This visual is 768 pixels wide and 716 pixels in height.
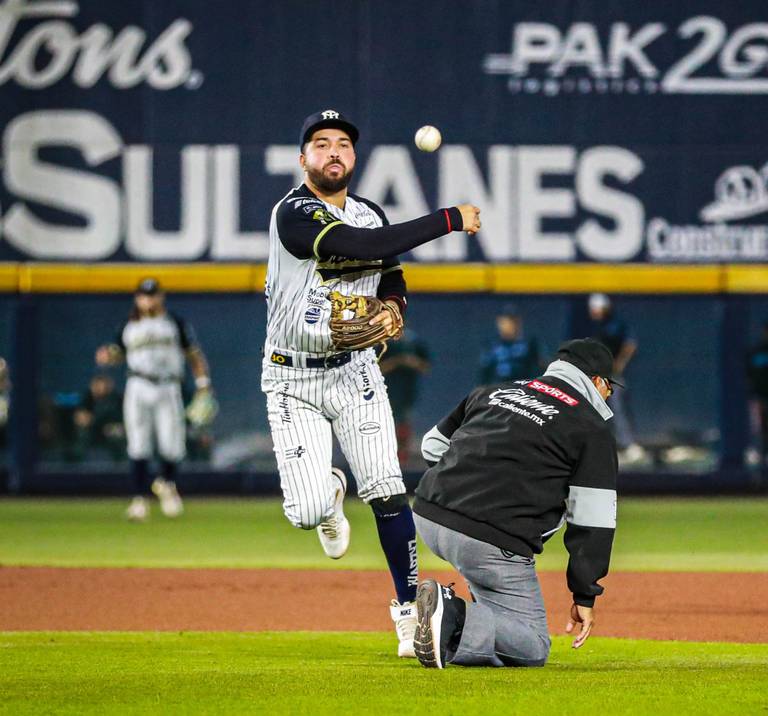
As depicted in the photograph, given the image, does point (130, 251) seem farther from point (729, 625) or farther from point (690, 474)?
point (729, 625)

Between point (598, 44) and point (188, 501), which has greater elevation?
point (598, 44)

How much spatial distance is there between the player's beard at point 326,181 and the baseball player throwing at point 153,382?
7.36 m

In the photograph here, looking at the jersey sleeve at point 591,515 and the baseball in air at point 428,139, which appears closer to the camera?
the jersey sleeve at point 591,515

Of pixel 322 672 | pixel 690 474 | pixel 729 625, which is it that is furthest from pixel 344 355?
pixel 690 474

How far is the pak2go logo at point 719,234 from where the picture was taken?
1614 centimetres

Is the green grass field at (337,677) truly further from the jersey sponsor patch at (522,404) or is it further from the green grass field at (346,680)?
the jersey sponsor patch at (522,404)

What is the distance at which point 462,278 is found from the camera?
52.7ft

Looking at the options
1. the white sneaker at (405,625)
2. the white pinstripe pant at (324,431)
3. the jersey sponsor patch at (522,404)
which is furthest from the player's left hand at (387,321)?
the white sneaker at (405,625)

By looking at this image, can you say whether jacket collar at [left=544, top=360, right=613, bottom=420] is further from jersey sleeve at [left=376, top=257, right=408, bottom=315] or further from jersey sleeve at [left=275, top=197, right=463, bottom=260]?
jersey sleeve at [left=376, top=257, right=408, bottom=315]

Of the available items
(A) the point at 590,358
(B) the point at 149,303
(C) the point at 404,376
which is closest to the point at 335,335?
(A) the point at 590,358

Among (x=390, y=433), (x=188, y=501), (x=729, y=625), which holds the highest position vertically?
(x=390, y=433)

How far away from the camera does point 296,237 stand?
6086 millimetres

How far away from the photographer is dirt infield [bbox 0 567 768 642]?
7625 millimetres

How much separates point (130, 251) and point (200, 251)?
27.7 inches
